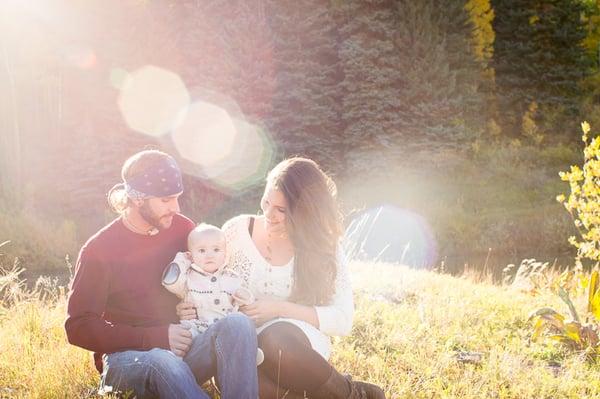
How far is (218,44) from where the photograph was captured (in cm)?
1852

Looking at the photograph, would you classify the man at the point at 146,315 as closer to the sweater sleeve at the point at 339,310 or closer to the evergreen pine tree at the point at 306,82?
the sweater sleeve at the point at 339,310

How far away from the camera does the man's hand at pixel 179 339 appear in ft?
10.2

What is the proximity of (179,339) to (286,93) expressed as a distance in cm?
1675

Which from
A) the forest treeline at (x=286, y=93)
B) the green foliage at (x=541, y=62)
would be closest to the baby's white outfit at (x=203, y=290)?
the forest treeline at (x=286, y=93)

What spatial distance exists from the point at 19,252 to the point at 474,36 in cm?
1668

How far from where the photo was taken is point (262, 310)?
3.34 metres

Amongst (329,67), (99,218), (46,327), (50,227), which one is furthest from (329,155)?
(46,327)

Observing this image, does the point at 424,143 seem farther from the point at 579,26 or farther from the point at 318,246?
the point at 318,246

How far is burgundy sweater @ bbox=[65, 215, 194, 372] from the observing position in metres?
3.02

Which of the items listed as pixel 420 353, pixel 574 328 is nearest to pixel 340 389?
pixel 420 353

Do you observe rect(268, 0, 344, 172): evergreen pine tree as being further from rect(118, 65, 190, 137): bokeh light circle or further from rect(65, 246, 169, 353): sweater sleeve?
rect(65, 246, 169, 353): sweater sleeve

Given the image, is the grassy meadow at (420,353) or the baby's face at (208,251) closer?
the baby's face at (208,251)

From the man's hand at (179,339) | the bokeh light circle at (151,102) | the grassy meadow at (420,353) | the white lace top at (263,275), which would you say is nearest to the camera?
the man's hand at (179,339)

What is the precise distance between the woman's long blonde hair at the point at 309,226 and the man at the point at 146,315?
0.57 meters
